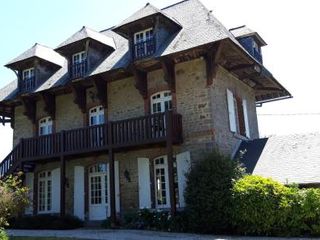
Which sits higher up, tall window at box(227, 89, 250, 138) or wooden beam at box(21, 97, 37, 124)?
wooden beam at box(21, 97, 37, 124)

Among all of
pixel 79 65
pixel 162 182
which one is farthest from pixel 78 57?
pixel 162 182

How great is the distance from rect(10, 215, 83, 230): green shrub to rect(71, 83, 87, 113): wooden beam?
15.7 ft

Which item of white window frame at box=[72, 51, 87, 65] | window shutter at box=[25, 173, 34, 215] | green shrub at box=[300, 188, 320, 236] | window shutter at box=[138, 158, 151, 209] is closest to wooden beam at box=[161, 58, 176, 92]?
window shutter at box=[138, 158, 151, 209]

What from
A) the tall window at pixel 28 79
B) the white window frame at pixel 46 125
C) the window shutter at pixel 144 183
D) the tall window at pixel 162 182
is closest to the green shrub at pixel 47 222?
the window shutter at pixel 144 183

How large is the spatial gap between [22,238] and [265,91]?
14021 millimetres

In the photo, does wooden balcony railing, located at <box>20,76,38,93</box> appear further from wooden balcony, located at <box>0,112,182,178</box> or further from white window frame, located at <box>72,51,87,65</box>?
wooden balcony, located at <box>0,112,182,178</box>

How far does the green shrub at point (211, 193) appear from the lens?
13.6m

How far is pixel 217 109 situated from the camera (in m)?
16.7

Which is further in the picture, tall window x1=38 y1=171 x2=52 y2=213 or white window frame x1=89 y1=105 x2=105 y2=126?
tall window x1=38 y1=171 x2=52 y2=213

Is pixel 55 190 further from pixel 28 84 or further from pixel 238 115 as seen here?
pixel 238 115

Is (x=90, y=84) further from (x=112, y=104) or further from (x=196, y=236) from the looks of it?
(x=196, y=236)

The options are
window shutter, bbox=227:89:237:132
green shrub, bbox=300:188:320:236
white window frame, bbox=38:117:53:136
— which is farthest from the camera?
white window frame, bbox=38:117:53:136

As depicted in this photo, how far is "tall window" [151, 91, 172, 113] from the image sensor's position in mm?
17312

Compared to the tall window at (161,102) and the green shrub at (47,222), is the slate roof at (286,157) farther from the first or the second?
the green shrub at (47,222)
